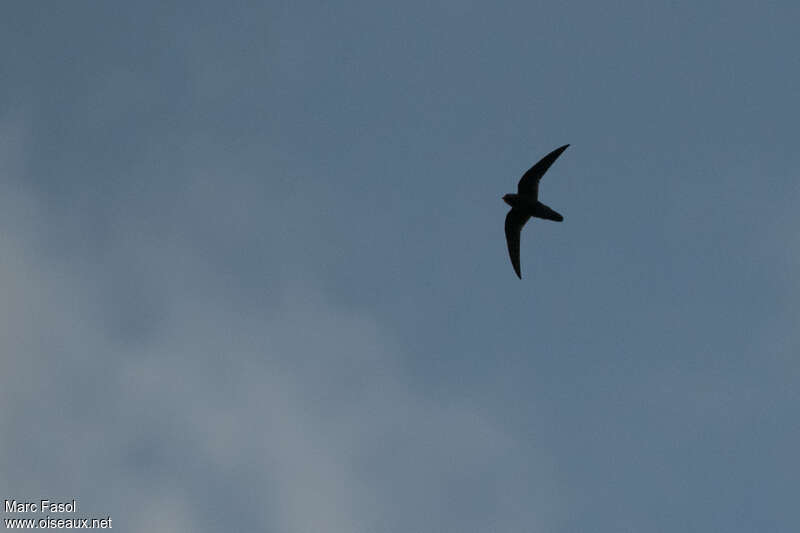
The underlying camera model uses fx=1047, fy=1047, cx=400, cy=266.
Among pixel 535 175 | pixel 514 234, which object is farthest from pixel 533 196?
pixel 514 234

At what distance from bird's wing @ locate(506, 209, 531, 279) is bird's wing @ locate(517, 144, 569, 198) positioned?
1.43 metres

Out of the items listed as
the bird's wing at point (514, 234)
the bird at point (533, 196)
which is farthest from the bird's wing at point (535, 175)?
the bird's wing at point (514, 234)

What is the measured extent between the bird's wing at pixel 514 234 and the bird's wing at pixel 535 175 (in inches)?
56.5

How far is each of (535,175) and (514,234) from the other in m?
2.87

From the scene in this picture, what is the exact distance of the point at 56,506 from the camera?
40969 mm

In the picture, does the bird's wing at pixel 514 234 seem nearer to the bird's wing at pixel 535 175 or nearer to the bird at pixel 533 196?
the bird at pixel 533 196

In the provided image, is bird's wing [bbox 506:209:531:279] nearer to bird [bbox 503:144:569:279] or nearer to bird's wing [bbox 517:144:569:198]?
bird [bbox 503:144:569:279]

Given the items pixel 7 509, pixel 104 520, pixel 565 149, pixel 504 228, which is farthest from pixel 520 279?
pixel 7 509

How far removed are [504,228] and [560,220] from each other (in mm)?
2569

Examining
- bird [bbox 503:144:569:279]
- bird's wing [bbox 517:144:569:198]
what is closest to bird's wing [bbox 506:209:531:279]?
bird [bbox 503:144:569:279]

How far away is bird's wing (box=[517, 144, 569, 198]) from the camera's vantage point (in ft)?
132

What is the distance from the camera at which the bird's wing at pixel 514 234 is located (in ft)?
137

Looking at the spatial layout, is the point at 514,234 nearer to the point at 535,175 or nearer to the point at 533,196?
the point at 533,196

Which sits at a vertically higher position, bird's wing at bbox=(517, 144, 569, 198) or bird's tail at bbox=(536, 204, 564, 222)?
bird's wing at bbox=(517, 144, 569, 198)
